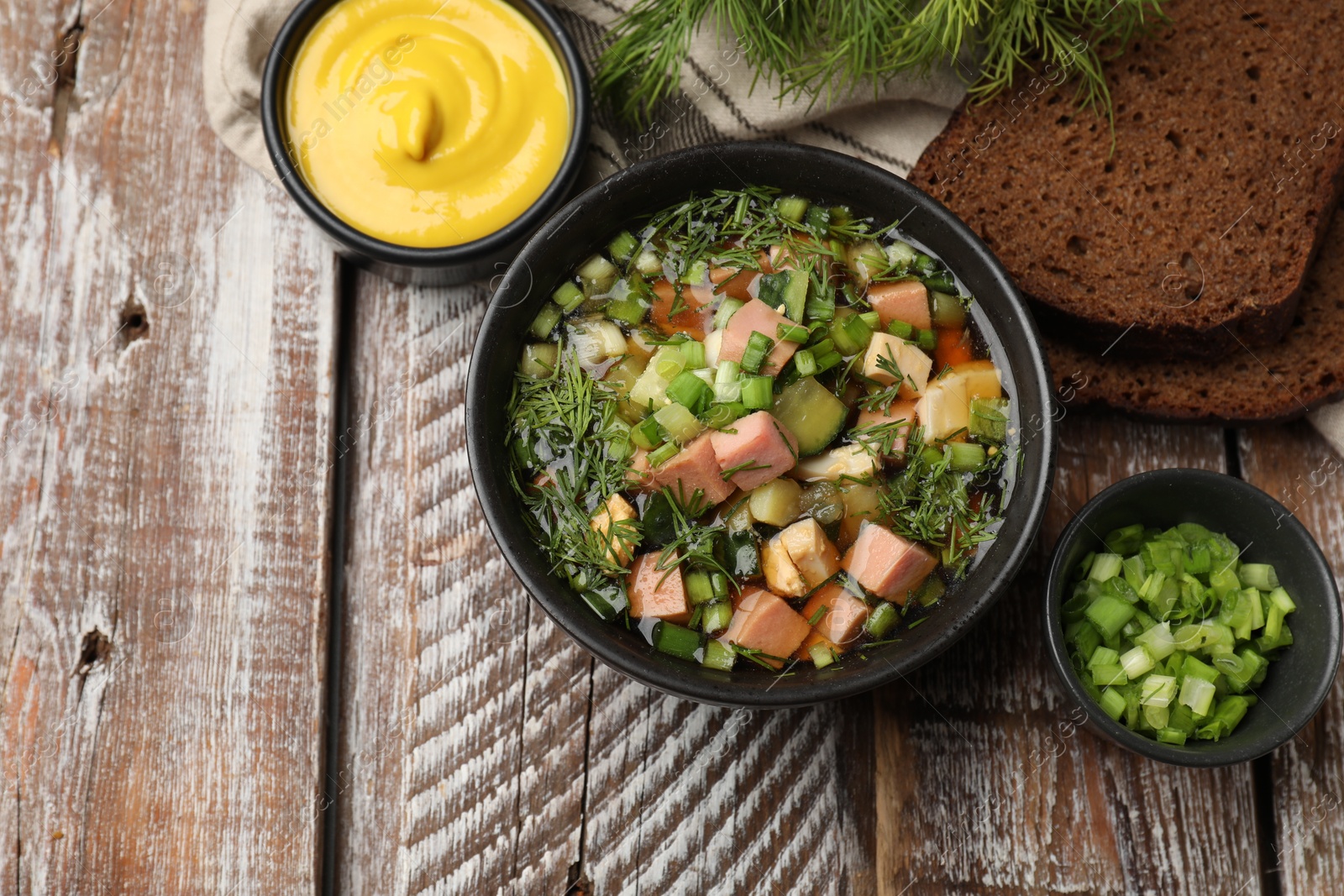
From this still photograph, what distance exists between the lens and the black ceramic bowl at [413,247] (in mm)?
2502

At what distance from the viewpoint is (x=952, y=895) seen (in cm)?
264

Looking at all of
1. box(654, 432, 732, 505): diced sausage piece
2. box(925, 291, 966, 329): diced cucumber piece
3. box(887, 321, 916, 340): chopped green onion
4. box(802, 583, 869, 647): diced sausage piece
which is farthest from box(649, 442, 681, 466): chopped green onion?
box(925, 291, 966, 329): diced cucumber piece


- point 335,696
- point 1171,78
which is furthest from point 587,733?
point 1171,78

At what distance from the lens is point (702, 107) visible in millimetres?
2783

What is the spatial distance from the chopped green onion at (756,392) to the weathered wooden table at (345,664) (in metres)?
0.94

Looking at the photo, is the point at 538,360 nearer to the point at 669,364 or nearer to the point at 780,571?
the point at 669,364

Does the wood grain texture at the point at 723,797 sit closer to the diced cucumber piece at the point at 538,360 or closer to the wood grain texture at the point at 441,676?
the wood grain texture at the point at 441,676

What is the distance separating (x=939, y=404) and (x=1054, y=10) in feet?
3.82

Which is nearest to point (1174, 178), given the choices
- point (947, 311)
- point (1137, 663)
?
point (947, 311)

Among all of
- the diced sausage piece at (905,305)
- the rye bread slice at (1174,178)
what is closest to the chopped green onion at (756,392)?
the diced sausage piece at (905,305)

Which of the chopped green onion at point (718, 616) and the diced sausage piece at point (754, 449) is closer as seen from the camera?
the diced sausage piece at point (754, 449)

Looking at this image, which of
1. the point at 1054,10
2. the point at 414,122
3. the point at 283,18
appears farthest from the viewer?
the point at 283,18

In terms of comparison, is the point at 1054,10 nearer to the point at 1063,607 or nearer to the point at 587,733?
the point at 1063,607

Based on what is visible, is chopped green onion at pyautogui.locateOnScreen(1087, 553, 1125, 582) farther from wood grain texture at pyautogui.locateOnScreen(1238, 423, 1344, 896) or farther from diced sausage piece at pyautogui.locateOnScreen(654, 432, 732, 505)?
diced sausage piece at pyautogui.locateOnScreen(654, 432, 732, 505)
